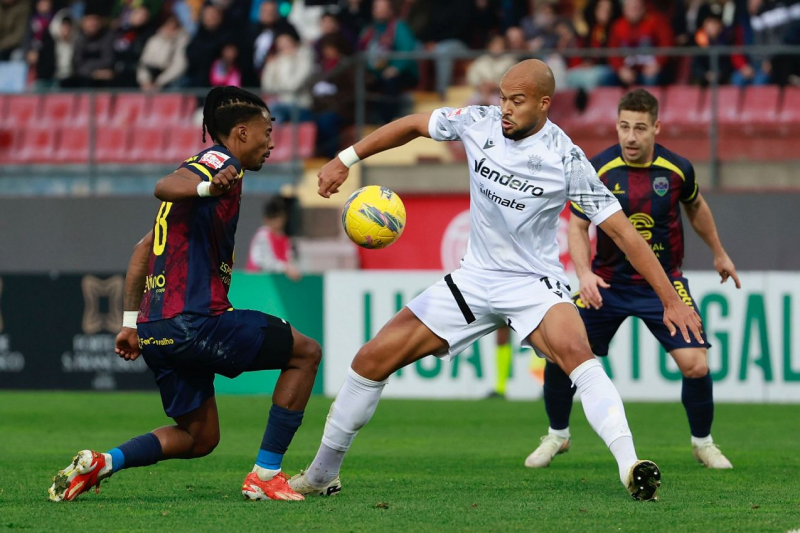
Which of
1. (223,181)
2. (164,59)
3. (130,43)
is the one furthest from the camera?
(130,43)

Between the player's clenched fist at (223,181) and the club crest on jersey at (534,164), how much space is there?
1490 millimetres

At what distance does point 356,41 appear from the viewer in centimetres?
1805

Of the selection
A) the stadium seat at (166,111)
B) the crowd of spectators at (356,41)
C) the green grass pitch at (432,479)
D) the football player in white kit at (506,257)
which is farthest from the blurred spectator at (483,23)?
the football player in white kit at (506,257)

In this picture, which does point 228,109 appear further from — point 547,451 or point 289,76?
point 289,76

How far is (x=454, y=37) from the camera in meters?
17.9

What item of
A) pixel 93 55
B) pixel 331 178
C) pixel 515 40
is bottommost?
pixel 93 55

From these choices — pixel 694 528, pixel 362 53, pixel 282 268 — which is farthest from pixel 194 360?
pixel 362 53

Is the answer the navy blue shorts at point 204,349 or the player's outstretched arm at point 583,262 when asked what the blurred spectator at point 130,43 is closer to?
the player's outstretched arm at point 583,262

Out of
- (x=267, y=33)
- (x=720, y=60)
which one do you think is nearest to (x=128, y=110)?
(x=267, y=33)

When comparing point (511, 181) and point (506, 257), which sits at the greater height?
point (511, 181)

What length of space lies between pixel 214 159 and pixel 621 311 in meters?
3.27

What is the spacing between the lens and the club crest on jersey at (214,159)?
614cm

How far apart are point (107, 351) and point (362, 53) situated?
5288 mm

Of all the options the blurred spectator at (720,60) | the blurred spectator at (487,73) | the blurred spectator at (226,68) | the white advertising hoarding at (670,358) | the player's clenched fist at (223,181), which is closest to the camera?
the player's clenched fist at (223,181)
